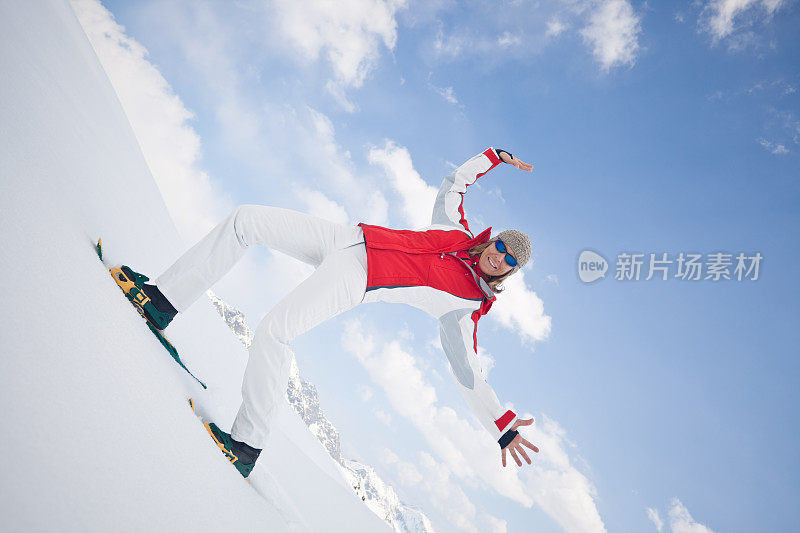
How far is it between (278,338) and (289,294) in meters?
0.28

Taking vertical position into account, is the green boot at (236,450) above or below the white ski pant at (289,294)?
below

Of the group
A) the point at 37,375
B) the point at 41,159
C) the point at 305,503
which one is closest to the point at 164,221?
the point at 41,159

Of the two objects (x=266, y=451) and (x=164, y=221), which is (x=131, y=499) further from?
(x=164, y=221)

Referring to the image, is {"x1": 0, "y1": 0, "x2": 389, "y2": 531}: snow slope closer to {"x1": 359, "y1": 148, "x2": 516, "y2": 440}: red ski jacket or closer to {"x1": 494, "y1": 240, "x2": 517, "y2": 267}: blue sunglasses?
{"x1": 359, "y1": 148, "x2": 516, "y2": 440}: red ski jacket

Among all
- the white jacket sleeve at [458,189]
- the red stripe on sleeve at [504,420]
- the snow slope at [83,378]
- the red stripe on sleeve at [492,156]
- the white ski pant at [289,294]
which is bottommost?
the snow slope at [83,378]

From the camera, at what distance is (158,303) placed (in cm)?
227

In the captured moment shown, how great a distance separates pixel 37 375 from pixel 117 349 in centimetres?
46

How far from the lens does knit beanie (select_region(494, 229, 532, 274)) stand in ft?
9.18

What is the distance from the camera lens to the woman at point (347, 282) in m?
2.11

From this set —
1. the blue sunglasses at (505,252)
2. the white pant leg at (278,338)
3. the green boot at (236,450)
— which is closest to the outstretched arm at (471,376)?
the blue sunglasses at (505,252)

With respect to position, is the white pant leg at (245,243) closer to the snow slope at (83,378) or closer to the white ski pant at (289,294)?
the white ski pant at (289,294)

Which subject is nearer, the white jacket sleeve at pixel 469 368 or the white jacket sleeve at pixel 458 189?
the white jacket sleeve at pixel 469 368

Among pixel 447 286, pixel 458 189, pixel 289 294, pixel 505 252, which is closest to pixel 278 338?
pixel 289 294

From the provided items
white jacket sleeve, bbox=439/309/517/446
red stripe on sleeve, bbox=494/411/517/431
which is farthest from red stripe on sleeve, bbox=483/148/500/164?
red stripe on sleeve, bbox=494/411/517/431
